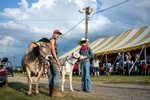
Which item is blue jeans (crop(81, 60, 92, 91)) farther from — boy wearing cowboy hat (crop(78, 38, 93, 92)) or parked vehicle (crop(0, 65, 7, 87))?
parked vehicle (crop(0, 65, 7, 87))

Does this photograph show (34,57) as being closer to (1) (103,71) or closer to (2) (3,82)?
(2) (3,82)

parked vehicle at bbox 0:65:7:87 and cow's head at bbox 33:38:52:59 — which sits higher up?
cow's head at bbox 33:38:52:59

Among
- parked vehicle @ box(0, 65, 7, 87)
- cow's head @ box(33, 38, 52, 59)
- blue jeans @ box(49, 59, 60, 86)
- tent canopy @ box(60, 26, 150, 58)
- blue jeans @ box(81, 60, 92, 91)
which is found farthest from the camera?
tent canopy @ box(60, 26, 150, 58)

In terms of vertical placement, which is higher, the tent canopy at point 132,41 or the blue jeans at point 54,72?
the tent canopy at point 132,41

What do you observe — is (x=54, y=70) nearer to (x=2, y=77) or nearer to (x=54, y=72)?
(x=54, y=72)

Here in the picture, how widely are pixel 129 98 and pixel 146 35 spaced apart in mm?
14761

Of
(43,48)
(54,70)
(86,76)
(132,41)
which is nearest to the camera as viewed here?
(43,48)

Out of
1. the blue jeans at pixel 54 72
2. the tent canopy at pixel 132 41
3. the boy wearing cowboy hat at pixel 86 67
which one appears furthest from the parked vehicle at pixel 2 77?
the tent canopy at pixel 132 41

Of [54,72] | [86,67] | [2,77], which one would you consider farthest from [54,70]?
[2,77]

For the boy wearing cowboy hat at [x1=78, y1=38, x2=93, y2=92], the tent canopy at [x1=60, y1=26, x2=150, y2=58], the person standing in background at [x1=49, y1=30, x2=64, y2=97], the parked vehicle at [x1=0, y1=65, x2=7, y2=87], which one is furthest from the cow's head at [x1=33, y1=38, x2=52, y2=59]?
the tent canopy at [x1=60, y1=26, x2=150, y2=58]

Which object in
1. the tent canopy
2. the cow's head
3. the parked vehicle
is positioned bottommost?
the parked vehicle

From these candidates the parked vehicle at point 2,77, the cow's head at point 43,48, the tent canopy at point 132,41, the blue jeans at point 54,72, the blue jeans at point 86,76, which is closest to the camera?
the cow's head at point 43,48

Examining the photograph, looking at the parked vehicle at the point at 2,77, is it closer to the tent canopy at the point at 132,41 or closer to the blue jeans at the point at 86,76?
the blue jeans at the point at 86,76

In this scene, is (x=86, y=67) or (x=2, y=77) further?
(x=2, y=77)
